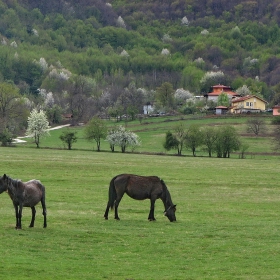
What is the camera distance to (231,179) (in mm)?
49812

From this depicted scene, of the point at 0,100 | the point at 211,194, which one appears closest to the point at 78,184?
the point at 211,194

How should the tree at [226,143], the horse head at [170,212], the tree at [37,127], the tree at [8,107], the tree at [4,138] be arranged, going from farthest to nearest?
the tree at [8,107]
the tree at [37,127]
the tree at [4,138]
the tree at [226,143]
the horse head at [170,212]

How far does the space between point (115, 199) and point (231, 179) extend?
80.9ft

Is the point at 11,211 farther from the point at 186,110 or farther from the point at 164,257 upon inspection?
the point at 186,110

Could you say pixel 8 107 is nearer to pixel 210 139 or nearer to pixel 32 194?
pixel 210 139

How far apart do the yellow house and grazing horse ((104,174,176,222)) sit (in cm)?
12304

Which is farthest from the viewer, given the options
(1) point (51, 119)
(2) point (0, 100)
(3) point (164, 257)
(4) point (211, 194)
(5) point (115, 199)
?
(1) point (51, 119)

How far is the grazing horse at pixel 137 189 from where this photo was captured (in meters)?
25.9

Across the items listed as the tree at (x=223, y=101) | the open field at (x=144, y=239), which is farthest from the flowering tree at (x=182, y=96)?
the open field at (x=144, y=239)

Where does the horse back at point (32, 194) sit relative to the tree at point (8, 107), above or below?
below

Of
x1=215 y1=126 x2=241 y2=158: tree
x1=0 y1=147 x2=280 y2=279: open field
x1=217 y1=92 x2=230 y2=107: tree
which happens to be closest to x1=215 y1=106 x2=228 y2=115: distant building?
x1=217 y1=92 x2=230 y2=107: tree

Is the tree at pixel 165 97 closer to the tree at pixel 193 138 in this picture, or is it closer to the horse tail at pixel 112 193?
the tree at pixel 193 138

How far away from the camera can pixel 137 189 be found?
85.3ft

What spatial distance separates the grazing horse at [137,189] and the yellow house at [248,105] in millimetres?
123044
